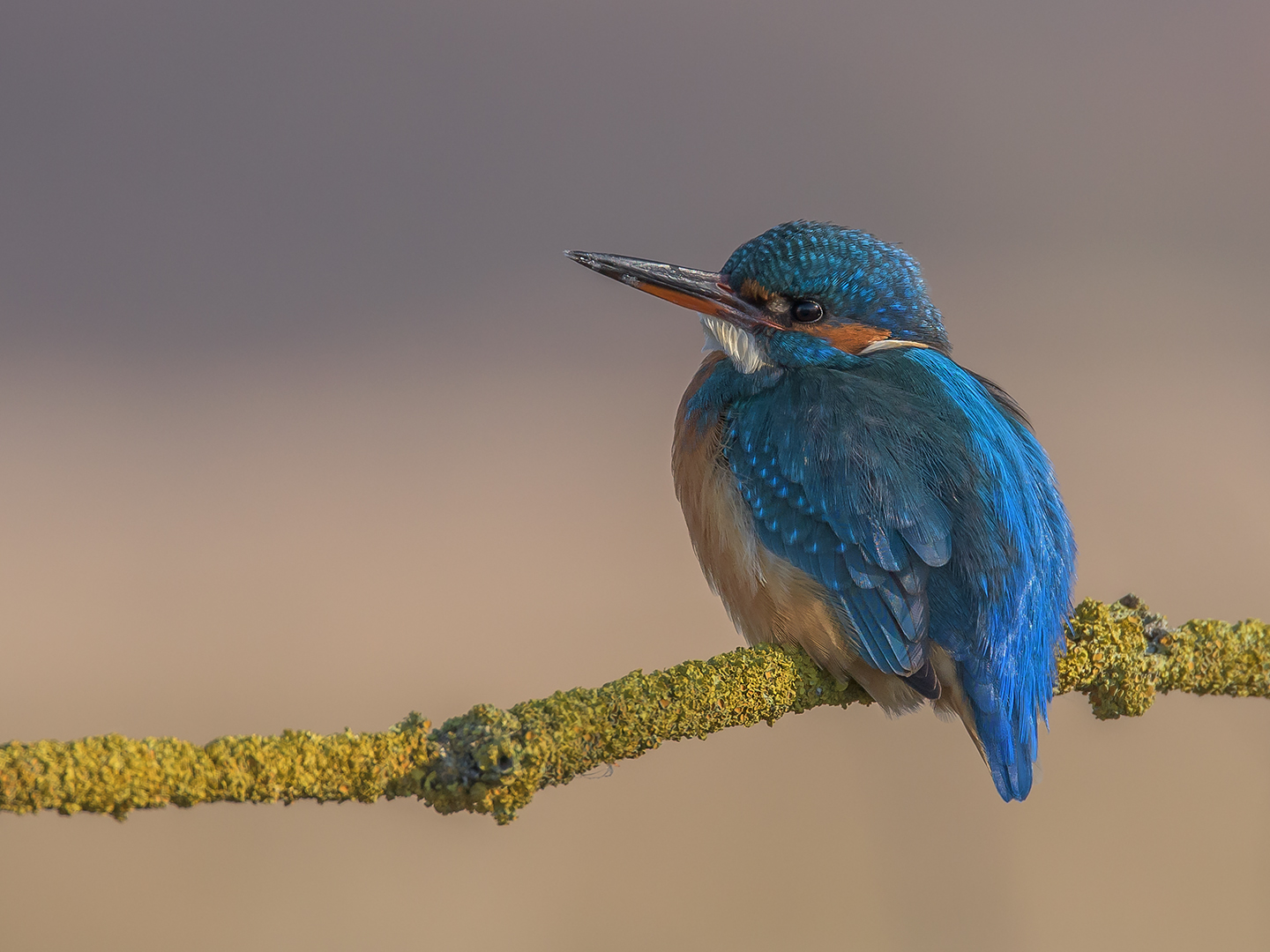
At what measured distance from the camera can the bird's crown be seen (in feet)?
3.93

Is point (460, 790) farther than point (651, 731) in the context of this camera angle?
No

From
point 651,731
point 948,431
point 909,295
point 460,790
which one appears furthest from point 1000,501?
point 460,790

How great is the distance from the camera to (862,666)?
3.36 ft

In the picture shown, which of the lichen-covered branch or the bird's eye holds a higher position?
the bird's eye

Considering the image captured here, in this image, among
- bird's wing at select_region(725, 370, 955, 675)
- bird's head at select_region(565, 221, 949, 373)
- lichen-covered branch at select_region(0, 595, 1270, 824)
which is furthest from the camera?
bird's head at select_region(565, 221, 949, 373)

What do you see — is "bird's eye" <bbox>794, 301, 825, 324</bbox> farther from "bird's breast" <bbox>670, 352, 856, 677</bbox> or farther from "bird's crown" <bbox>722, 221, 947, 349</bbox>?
"bird's breast" <bbox>670, 352, 856, 677</bbox>

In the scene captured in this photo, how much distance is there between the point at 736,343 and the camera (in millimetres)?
1215

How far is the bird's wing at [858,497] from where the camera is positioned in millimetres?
991

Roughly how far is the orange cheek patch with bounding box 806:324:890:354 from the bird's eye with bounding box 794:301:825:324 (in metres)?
0.01

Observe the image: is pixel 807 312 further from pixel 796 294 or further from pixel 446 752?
pixel 446 752

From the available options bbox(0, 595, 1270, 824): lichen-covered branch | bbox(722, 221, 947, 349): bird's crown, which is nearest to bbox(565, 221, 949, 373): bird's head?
Answer: bbox(722, 221, 947, 349): bird's crown

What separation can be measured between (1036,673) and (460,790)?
24.1 inches

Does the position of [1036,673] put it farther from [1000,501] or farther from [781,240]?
[781,240]

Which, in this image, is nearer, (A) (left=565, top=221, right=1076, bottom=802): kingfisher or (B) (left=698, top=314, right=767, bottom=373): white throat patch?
(A) (left=565, top=221, right=1076, bottom=802): kingfisher
